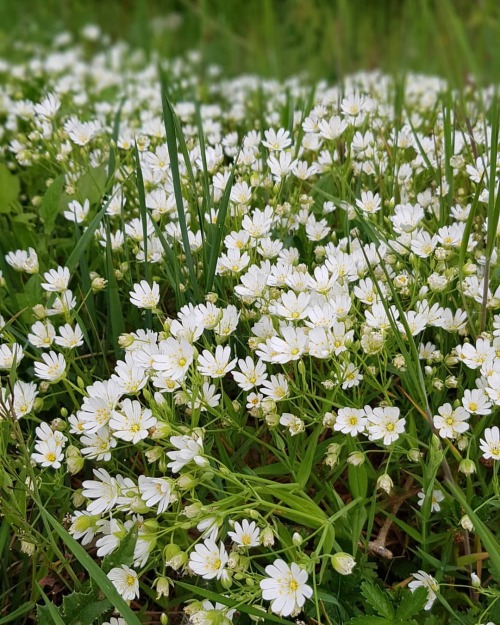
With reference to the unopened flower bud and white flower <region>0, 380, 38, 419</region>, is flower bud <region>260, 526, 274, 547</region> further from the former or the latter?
white flower <region>0, 380, 38, 419</region>

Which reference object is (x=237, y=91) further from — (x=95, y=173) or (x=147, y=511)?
(x=147, y=511)

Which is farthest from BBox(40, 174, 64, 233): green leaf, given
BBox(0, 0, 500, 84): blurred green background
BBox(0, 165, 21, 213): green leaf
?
BBox(0, 0, 500, 84): blurred green background

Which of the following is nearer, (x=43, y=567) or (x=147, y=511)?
(x=147, y=511)

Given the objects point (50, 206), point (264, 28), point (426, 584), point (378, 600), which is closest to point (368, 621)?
point (378, 600)

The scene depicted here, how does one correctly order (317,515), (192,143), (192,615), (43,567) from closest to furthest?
1. (192,615)
2. (317,515)
3. (43,567)
4. (192,143)

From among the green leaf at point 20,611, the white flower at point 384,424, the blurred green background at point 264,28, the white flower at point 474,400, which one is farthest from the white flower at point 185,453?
the blurred green background at point 264,28

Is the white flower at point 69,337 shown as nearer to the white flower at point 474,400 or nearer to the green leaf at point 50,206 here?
the green leaf at point 50,206

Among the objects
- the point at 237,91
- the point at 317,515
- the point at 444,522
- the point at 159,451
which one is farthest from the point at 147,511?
the point at 237,91
